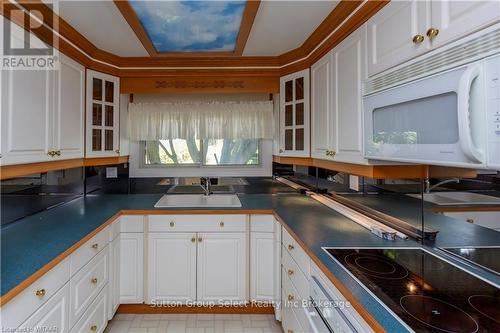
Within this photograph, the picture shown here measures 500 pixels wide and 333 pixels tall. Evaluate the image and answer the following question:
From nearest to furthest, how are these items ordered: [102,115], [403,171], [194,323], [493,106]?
1. [493,106]
2. [403,171]
3. [194,323]
4. [102,115]

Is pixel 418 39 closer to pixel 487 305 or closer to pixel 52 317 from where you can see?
pixel 487 305

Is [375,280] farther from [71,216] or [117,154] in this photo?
[117,154]

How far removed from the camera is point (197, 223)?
2.19m

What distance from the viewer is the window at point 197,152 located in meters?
2.96

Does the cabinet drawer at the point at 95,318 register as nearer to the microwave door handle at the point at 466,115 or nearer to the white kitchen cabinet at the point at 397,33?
the microwave door handle at the point at 466,115

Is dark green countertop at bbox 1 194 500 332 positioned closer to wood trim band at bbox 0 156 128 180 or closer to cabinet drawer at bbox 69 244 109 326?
cabinet drawer at bbox 69 244 109 326

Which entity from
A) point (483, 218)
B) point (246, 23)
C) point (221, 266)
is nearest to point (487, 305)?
point (483, 218)

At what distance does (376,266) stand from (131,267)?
183 cm

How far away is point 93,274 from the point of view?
1.74 meters

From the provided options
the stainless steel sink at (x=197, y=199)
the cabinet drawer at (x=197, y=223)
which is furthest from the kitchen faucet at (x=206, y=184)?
the cabinet drawer at (x=197, y=223)

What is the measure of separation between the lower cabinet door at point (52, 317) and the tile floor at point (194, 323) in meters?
0.75

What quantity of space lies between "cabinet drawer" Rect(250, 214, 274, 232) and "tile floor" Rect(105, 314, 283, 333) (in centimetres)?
71

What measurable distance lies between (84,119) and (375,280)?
7.63 feet

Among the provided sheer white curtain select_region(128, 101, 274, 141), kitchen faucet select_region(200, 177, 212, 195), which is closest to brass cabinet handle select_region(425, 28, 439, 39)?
sheer white curtain select_region(128, 101, 274, 141)
